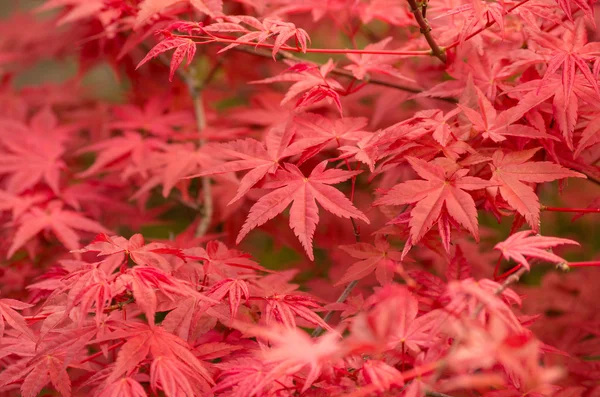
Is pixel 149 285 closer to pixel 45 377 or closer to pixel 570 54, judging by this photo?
pixel 45 377

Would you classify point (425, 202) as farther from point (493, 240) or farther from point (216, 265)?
point (493, 240)

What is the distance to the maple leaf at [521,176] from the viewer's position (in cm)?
98

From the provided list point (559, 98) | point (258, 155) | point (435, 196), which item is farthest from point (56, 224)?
point (559, 98)

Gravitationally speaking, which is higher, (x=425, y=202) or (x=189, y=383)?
(x=425, y=202)

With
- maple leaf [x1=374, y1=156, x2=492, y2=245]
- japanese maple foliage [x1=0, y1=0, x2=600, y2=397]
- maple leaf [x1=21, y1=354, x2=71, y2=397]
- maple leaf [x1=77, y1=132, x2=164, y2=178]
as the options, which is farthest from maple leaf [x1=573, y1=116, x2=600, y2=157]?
maple leaf [x1=77, y1=132, x2=164, y2=178]

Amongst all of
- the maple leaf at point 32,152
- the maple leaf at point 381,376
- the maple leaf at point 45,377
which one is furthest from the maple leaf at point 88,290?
the maple leaf at point 32,152

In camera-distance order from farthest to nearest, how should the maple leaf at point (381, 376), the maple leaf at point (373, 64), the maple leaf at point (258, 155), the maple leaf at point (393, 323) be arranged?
the maple leaf at point (373, 64) → the maple leaf at point (258, 155) → the maple leaf at point (381, 376) → the maple leaf at point (393, 323)

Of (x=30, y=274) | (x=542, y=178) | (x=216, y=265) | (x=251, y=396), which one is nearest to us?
(x=251, y=396)

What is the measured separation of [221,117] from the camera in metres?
1.85

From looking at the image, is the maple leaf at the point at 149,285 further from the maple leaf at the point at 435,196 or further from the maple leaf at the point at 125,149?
the maple leaf at the point at 125,149

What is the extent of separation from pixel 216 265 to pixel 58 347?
0.32 metres

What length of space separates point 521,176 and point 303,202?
39cm

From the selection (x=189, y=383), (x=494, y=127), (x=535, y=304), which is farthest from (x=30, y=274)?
(x=535, y=304)

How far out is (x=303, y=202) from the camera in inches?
41.3
